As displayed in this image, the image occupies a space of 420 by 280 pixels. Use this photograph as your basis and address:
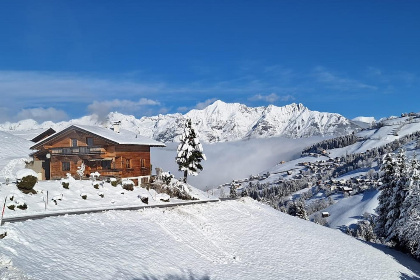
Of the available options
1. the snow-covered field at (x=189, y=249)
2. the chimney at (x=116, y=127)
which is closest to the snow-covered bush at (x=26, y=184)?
the snow-covered field at (x=189, y=249)

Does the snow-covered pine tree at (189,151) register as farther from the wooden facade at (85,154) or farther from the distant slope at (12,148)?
the distant slope at (12,148)

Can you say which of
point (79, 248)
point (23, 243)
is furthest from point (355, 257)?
point (23, 243)

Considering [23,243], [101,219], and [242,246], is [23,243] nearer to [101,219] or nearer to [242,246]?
[101,219]

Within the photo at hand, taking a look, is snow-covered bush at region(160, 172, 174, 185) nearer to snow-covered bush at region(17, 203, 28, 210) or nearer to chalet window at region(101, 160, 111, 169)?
chalet window at region(101, 160, 111, 169)

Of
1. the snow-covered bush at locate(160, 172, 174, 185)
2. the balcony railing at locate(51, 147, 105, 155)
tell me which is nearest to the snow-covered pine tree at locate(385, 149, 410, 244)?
the snow-covered bush at locate(160, 172, 174, 185)

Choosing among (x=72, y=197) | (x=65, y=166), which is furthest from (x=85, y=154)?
(x=72, y=197)

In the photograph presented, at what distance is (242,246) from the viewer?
30562mm

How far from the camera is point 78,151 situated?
1850 inches

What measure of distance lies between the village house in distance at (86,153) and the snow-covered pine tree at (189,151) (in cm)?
575

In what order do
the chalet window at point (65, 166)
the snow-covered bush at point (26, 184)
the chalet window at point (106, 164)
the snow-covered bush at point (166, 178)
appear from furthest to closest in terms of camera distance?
the chalet window at point (65, 166) → the chalet window at point (106, 164) → the snow-covered bush at point (166, 178) → the snow-covered bush at point (26, 184)

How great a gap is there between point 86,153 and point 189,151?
1391 cm

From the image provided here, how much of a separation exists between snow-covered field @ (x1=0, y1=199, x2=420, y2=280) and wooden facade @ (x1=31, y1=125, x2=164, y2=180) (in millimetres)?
14256

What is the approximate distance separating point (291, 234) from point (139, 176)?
22835mm

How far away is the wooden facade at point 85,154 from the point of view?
46625 millimetres
